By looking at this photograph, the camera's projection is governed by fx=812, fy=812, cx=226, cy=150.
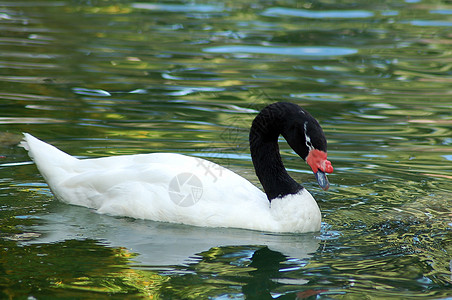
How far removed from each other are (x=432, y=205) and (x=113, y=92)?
6241 mm

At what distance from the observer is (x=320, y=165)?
21.6 ft

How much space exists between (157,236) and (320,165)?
4.86 ft

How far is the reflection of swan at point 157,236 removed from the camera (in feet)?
21.0

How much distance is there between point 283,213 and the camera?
695cm

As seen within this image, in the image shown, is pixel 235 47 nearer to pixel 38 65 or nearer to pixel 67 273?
Result: pixel 38 65

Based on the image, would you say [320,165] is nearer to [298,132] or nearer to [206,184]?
[298,132]

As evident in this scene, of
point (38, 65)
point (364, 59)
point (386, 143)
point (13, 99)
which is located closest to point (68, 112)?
point (13, 99)

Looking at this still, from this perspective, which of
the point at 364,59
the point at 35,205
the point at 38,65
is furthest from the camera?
the point at 364,59

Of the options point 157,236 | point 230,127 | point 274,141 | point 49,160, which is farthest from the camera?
point 230,127

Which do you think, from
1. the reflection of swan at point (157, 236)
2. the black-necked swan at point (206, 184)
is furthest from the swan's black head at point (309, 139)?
the reflection of swan at point (157, 236)

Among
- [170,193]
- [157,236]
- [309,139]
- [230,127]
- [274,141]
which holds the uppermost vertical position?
[309,139]

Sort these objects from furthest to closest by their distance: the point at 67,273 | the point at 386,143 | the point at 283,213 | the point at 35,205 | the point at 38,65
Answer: the point at 38,65 → the point at 386,143 → the point at 35,205 → the point at 283,213 → the point at 67,273

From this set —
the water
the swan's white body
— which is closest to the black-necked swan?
the swan's white body

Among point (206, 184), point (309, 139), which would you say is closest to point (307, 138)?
point (309, 139)
